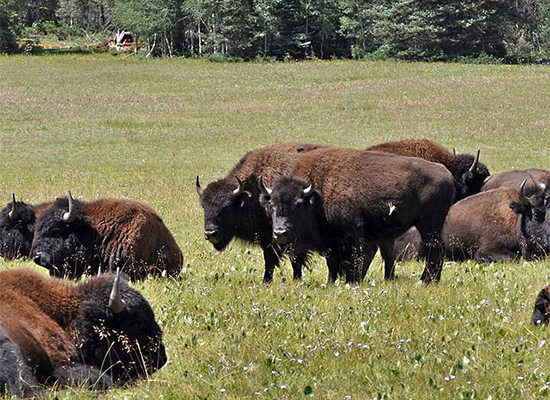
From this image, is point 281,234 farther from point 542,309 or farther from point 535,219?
point 535,219

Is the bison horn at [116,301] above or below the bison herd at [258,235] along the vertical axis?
above

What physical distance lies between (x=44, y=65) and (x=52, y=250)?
7172cm

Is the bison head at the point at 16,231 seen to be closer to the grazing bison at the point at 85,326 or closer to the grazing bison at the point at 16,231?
the grazing bison at the point at 16,231

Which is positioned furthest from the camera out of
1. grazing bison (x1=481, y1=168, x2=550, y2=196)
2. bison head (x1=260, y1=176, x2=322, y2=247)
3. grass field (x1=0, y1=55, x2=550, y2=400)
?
grazing bison (x1=481, y1=168, x2=550, y2=196)

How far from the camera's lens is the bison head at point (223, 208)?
13664 mm

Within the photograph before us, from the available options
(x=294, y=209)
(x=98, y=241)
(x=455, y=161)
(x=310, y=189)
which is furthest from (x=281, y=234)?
(x=455, y=161)

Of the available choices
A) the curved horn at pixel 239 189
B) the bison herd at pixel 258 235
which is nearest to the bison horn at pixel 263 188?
the bison herd at pixel 258 235

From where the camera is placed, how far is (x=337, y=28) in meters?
91.6

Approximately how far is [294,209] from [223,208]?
1.94 meters

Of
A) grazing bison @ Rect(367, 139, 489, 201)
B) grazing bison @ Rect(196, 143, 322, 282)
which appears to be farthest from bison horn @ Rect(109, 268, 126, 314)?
grazing bison @ Rect(367, 139, 489, 201)

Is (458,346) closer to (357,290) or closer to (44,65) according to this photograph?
(357,290)

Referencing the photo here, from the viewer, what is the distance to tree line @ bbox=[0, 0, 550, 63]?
→ 82.5 meters

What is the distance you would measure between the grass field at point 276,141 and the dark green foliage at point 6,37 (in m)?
9.45

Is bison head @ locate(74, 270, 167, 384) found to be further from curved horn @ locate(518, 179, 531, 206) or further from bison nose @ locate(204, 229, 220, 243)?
curved horn @ locate(518, 179, 531, 206)
